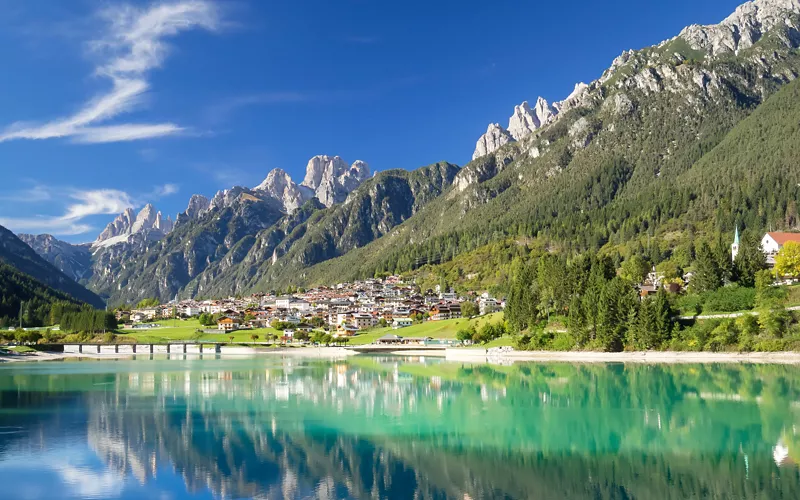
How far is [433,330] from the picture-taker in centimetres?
13638

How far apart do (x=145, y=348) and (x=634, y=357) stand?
109 meters

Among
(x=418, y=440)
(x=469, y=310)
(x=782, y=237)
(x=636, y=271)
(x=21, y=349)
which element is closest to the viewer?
(x=418, y=440)

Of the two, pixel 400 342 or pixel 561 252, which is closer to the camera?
pixel 400 342

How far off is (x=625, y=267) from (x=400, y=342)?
160 ft

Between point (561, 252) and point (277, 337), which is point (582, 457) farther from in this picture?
point (561, 252)

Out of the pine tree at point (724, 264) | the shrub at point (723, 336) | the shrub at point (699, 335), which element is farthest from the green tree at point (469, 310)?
the shrub at point (723, 336)

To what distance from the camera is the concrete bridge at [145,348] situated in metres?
136

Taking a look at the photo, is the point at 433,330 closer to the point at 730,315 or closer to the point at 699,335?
the point at 699,335

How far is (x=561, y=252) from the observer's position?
180125 mm

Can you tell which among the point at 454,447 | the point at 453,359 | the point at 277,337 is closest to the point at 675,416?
the point at 454,447

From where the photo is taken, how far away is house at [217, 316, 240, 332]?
16962 centimetres

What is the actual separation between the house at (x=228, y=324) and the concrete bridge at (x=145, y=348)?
885 inches

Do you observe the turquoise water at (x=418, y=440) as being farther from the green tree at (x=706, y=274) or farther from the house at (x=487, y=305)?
the house at (x=487, y=305)

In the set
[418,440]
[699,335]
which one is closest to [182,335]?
[699,335]
